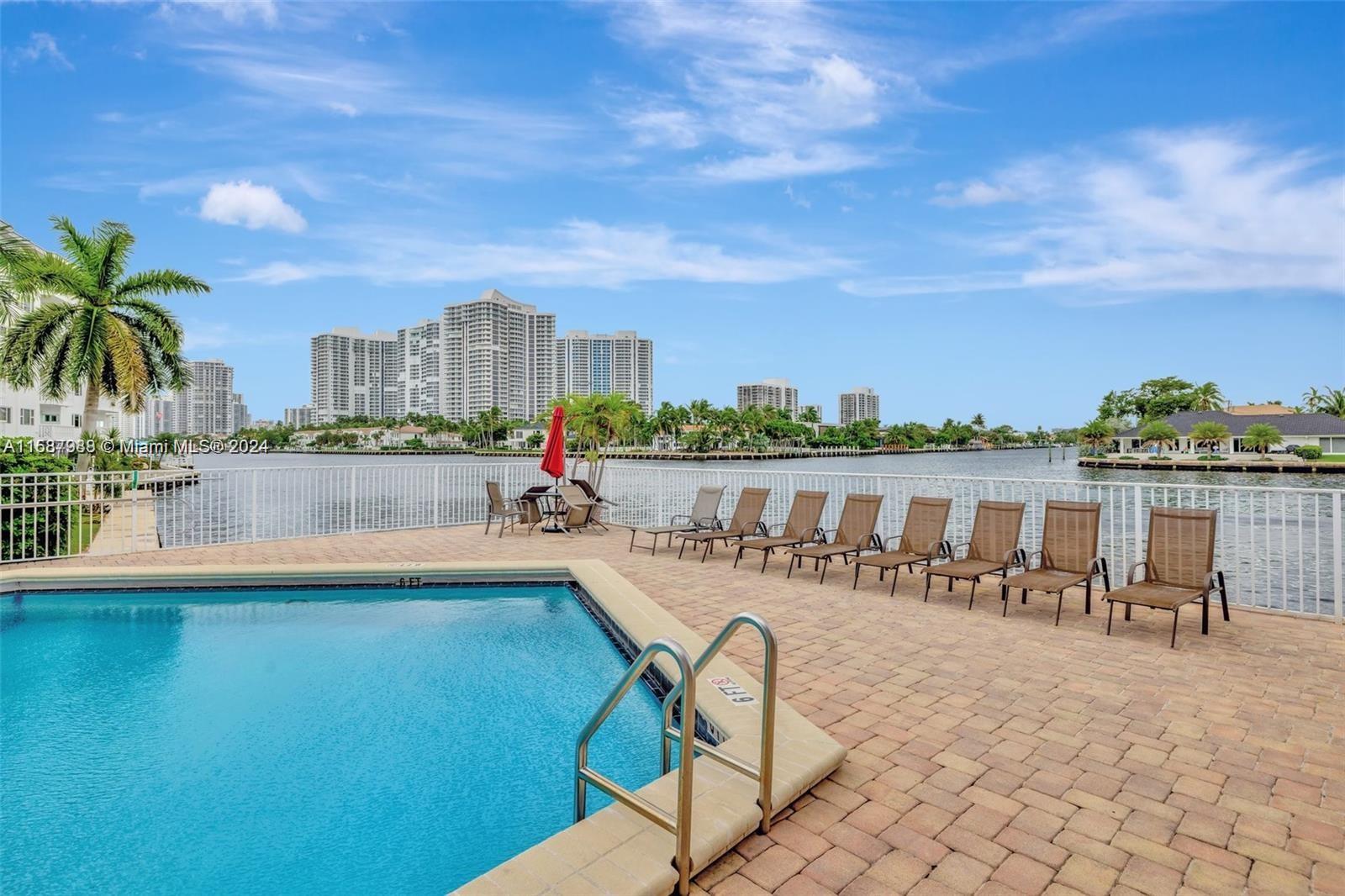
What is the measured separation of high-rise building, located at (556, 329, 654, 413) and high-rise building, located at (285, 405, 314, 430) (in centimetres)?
6036

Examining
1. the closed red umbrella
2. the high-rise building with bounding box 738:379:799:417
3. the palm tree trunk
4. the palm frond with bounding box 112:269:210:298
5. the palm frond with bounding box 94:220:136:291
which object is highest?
the high-rise building with bounding box 738:379:799:417

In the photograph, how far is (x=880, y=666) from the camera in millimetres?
4477

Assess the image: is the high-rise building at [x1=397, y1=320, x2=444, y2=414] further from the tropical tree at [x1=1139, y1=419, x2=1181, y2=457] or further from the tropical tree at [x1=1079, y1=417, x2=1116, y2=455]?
the tropical tree at [x1=1139, y1=419, x2=1181, y2=457]

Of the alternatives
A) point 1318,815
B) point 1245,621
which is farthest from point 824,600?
point 1318,815

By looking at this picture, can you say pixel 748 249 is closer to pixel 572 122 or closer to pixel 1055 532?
pixel 572 122

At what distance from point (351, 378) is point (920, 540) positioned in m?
156

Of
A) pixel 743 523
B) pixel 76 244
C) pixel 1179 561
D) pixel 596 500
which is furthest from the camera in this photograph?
pixel 76 244

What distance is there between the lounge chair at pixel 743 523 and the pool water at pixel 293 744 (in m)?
2.09

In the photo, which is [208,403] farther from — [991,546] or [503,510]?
[991,546]

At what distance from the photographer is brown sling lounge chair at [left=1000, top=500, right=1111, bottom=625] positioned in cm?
567

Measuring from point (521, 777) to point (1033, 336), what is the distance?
147 feet

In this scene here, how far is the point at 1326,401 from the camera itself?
324ft

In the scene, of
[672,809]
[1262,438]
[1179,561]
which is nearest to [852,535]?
[1179,561]

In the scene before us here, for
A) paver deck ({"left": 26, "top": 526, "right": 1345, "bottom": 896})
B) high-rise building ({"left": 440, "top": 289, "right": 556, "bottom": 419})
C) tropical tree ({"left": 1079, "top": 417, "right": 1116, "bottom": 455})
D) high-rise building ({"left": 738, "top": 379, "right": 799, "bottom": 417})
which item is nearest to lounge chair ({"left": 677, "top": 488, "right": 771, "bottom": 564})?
paver deck ({"left": 26, "top": 526, "right": 1345, "bottom": 896})
